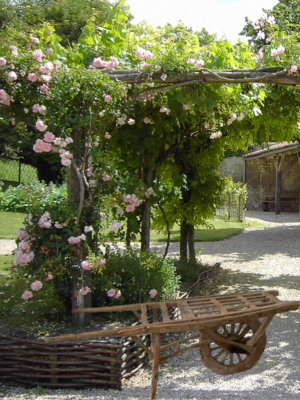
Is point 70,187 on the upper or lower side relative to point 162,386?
upper

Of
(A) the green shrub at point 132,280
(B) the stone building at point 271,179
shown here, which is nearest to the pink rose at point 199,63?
(A) the green shrub at point 132,280

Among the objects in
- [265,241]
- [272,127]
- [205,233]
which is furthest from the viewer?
[205,233]

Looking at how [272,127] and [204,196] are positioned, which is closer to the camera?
[272,127]

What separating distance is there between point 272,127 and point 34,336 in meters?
4.26

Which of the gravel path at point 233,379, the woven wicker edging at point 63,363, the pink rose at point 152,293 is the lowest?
the gravel path at point 233,379

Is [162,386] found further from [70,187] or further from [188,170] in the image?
[188,170]

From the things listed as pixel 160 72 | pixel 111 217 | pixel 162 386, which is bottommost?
pixel 162 386

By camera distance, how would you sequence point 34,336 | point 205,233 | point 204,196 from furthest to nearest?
point 205,233, point 204,196, point 34,336

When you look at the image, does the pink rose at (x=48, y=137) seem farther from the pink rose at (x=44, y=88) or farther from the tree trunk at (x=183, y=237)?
the tree trunk at (x=183, y=237)

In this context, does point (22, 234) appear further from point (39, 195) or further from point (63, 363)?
point (63, 363)

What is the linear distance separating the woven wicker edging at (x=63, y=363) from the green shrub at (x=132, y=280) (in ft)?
2.48

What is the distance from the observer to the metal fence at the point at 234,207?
50.1 feet

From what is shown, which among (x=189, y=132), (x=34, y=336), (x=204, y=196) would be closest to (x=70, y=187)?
(x=34, y=336)

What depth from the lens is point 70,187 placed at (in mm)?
3605
